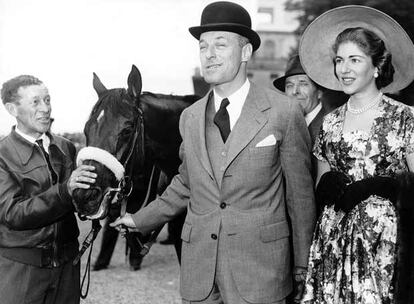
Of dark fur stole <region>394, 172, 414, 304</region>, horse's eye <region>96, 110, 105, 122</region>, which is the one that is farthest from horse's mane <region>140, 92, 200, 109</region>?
dark fur stole <region>394, 172, 414, 304</region>

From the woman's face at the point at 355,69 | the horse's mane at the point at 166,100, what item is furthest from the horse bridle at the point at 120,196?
the woman's face at the point at 355,69

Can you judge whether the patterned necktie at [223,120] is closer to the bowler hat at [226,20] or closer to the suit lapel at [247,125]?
the suit lapel at [247,125]

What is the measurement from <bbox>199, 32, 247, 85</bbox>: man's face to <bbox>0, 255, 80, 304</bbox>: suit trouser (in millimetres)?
1472

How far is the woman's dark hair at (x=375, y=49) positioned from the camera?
2.98 m

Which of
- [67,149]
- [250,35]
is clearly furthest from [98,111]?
[250,35]

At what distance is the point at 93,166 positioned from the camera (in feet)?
9.75

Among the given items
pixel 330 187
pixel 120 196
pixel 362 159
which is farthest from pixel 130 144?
pixel 362 159

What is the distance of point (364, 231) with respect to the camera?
9.25 feet

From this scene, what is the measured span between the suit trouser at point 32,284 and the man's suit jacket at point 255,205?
784mm

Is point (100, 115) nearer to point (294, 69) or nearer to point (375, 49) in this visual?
point (375, 49)

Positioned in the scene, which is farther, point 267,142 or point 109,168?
point 109,168

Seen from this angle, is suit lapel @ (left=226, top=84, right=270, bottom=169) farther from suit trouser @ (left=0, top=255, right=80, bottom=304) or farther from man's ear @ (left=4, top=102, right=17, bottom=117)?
man's ear @ (left=4, top=102, right=17, bottom=117)

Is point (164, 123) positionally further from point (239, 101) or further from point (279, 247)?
point (279, 247)

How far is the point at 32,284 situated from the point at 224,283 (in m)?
1.15
